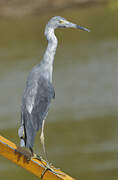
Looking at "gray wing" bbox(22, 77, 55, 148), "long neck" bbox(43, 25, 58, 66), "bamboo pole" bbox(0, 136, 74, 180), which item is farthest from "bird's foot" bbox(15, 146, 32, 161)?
"long neck" bbox(43, 25, 58, 66)

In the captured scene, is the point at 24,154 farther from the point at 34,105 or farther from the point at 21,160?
the point at 34,105

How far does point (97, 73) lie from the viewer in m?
9.76

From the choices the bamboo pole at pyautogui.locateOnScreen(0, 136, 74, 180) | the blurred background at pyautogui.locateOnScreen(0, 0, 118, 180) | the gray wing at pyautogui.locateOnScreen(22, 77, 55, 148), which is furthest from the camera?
the blurred background at pyautogui.locateOnScreen(0, 0, 118, 180)

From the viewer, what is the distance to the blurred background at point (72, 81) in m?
6.29

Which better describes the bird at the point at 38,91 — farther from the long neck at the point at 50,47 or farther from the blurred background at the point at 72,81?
the blurred background at the point at 72,81

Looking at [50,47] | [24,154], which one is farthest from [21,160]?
[50,47]

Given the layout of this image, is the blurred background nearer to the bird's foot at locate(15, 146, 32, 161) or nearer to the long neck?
the long neck

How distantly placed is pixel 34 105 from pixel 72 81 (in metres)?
6.41

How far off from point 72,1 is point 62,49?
5.50 meters

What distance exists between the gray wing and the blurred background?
287 cm

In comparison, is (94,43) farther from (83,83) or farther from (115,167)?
(115,167)

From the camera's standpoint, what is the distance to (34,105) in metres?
3.05

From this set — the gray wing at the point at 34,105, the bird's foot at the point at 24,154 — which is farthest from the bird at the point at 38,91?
the bird's foot at the point at 24,154

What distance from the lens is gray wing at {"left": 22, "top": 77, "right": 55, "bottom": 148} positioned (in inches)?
117
